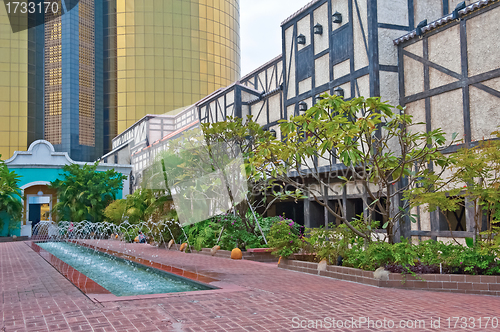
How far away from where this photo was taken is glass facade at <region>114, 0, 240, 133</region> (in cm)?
7050

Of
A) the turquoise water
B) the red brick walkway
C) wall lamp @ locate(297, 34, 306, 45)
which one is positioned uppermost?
wall lamp @ locate(297, 34, 306, 45)

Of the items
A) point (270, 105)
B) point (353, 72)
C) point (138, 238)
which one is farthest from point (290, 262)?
point (138, 238)

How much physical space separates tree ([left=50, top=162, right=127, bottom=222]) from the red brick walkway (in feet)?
86.8

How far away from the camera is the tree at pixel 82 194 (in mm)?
35719

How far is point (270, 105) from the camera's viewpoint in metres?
24.6

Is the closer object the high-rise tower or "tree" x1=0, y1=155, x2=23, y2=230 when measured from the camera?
"tree" x1=0, y1=155, x2=23, y2=230

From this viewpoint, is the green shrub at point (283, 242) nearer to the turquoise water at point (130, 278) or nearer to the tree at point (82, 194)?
the turquoise water at point (130, 278)

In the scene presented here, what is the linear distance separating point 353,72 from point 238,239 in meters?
7.76

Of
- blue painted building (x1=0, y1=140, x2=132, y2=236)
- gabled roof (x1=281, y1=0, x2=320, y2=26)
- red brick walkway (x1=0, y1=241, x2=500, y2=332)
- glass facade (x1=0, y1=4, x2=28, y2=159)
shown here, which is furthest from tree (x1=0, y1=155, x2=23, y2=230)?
glass facade (x1=0, y1=4, x2=28, y2=159)

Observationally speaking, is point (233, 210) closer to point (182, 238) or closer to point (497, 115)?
point (182, 238)

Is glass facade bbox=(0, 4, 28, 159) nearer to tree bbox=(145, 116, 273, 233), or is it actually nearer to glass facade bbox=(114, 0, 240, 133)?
glass facade bbox=(114, 0, 240, 133)

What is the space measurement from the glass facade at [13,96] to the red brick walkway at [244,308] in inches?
2470

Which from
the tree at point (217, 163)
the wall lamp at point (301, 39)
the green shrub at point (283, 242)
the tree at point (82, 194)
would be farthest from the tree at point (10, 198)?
the green shrub at point (283, 242)

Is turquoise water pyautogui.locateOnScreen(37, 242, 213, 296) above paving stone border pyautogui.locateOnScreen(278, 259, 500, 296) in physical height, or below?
below
